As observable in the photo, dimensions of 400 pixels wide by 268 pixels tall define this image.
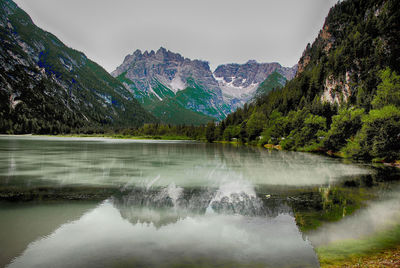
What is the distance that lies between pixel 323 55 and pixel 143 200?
539 ft

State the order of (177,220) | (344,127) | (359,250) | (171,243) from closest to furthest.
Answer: (359,250), (171,243), (177,220), (344,127)

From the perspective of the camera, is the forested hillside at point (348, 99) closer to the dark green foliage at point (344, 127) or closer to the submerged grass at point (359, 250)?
the dark green foliage at point (344, 127)

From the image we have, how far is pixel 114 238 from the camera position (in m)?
11.2

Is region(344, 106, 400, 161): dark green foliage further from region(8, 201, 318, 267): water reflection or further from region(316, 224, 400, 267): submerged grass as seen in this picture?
region(8, 201, 318, 267): water reflection

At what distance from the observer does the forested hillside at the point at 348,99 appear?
49.2 metres

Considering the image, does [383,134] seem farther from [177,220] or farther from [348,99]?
[348,99]

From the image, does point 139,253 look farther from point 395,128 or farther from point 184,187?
point 395,128

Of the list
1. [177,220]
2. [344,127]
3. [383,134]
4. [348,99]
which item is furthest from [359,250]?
[348,99]

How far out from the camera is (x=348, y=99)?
10300cm

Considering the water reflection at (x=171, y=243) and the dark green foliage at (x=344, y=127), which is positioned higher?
the dark green foliage at (x=344, y=127)

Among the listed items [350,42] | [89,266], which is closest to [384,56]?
[350,42]

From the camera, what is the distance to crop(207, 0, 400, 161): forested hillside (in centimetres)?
4919

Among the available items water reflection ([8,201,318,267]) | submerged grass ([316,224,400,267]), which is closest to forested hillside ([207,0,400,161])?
submerged grass ([316,224,400,267])

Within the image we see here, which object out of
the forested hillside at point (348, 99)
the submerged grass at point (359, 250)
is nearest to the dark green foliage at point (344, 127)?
the forested hillside at point (348, 99)
